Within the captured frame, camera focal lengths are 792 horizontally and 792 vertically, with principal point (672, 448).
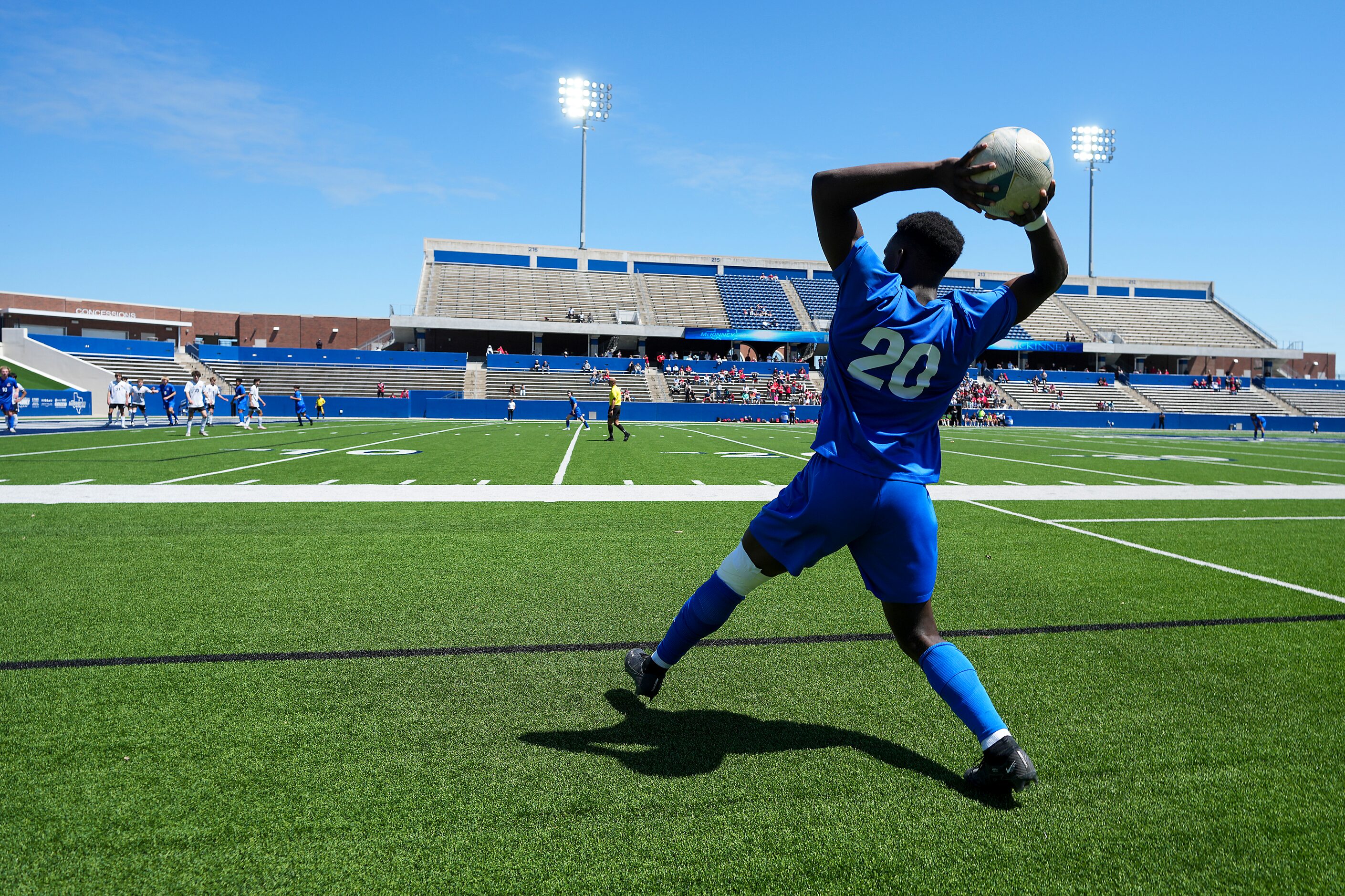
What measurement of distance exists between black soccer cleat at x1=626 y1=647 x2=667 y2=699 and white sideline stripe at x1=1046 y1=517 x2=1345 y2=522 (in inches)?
264

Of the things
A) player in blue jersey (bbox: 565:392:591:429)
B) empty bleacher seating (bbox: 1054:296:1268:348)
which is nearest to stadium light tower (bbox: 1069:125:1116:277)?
empty bleacher seating (bbox: 1054:296:1268:348)

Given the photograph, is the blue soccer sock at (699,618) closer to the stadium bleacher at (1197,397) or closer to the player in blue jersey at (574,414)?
the player in blue jersey at (574,414)

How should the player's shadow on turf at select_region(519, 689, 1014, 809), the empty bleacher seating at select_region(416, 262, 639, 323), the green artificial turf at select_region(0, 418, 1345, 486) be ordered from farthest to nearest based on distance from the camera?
1. the empty bleacher seating at select_region(416, 262, 639, 323)
2. the green artificial turf at select_region(0, 418, 1345, 486)
3. the player's shadow on turf at select_region(519, 689, 1014, 809)

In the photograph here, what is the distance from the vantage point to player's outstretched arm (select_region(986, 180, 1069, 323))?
249cm

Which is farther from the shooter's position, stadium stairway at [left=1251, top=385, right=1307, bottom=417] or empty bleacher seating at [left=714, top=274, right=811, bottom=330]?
empty bleacher seating at [left=714, top=274, right=811, bottom=330]

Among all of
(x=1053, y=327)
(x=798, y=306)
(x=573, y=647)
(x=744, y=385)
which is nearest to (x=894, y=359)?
(x=573, y=647)

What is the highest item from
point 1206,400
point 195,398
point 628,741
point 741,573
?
point 1206,400

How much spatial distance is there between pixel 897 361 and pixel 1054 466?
15.4m

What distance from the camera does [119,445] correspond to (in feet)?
57.9

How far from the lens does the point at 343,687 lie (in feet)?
11.4

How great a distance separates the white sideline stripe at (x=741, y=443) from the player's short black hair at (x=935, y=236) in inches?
558

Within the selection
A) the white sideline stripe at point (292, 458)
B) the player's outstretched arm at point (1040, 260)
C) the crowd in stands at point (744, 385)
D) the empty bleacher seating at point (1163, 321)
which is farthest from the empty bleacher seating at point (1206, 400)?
the player's outstretched arm at point (1040, 260)

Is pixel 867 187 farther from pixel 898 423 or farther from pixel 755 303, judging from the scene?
pixel 755 303

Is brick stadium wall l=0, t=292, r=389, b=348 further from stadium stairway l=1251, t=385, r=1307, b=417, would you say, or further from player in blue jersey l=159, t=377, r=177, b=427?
stadium stairway l=1251, t=385, r=1307, b=417
